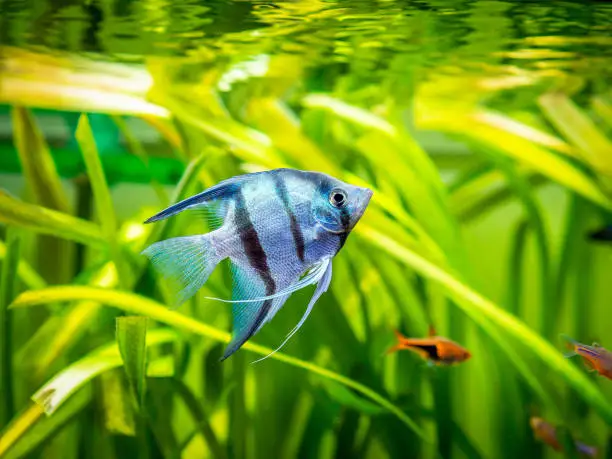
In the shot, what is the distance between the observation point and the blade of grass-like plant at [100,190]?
234cm

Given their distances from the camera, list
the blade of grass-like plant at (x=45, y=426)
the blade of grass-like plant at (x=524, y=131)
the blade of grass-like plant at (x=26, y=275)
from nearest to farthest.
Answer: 1. the blade of grass-like plant at (x=45, y=426)
2. the blade of grass-like plant at (x=26, y=275)
3. the blade of grass-like plant at (x=524, y=131)

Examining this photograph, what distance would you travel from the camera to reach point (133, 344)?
86.9 inches

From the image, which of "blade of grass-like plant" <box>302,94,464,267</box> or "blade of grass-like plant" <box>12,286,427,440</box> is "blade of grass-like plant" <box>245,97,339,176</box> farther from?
"blade of grass-like plant" <box>12,286,427,440</box>

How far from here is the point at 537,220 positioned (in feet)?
11.2

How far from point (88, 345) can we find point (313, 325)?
1.20 metres

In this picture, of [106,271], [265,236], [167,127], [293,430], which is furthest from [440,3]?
[293,430]

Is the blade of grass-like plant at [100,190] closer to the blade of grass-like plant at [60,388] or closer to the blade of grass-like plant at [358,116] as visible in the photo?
the blade of grass-like plant at [60,388]

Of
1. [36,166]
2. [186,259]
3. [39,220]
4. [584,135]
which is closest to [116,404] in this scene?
[39,220]

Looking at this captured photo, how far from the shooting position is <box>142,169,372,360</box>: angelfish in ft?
4.34

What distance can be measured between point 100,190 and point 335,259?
139 centimetres

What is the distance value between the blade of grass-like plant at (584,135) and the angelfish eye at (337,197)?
258 cm

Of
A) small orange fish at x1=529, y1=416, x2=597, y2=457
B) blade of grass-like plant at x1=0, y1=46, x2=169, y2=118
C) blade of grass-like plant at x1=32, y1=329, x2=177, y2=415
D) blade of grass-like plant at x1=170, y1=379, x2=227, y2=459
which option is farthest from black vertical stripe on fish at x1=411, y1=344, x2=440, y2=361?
blade of grass-like plant at x1=0, y1=46, x2=169, y2=118

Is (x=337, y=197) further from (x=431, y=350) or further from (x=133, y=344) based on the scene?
(x=431, y=350)

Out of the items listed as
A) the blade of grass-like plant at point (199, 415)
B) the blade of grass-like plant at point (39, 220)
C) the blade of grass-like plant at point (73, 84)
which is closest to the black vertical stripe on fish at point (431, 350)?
the blade of grass-like plant at point (199, 415)
